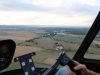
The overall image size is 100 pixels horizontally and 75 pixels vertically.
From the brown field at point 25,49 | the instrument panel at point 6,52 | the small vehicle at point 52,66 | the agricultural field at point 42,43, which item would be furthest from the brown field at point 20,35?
the instrument panel at point 6,52

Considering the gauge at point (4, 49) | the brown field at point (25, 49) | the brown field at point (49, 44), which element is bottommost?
the brown field at point (25, 49)

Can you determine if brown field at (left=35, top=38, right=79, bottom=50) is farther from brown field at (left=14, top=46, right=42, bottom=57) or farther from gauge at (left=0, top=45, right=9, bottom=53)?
gauge at (left=0, top=45, right=9, bottom=53)

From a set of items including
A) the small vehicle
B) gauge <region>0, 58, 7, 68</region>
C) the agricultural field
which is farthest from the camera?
the agricultural field

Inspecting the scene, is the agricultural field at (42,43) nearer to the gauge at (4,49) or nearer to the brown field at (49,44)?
the brown field at (49,44)

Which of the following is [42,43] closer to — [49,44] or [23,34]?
[49,44]

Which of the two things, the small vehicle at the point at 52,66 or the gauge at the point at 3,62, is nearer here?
the small vehicle at the point at 52,66

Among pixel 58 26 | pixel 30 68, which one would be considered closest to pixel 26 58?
pixel 30 68

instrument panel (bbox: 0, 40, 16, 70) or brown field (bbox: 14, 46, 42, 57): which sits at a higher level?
instrument panel (bbox: 0, 40, 16, 70)

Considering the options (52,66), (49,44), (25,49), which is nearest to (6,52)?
(52,66)

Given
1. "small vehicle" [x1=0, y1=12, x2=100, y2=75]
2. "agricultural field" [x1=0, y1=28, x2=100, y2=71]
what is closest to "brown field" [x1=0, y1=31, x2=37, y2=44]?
"agricultural field" [x1=0, y1=28, x2=100, y2=71]
